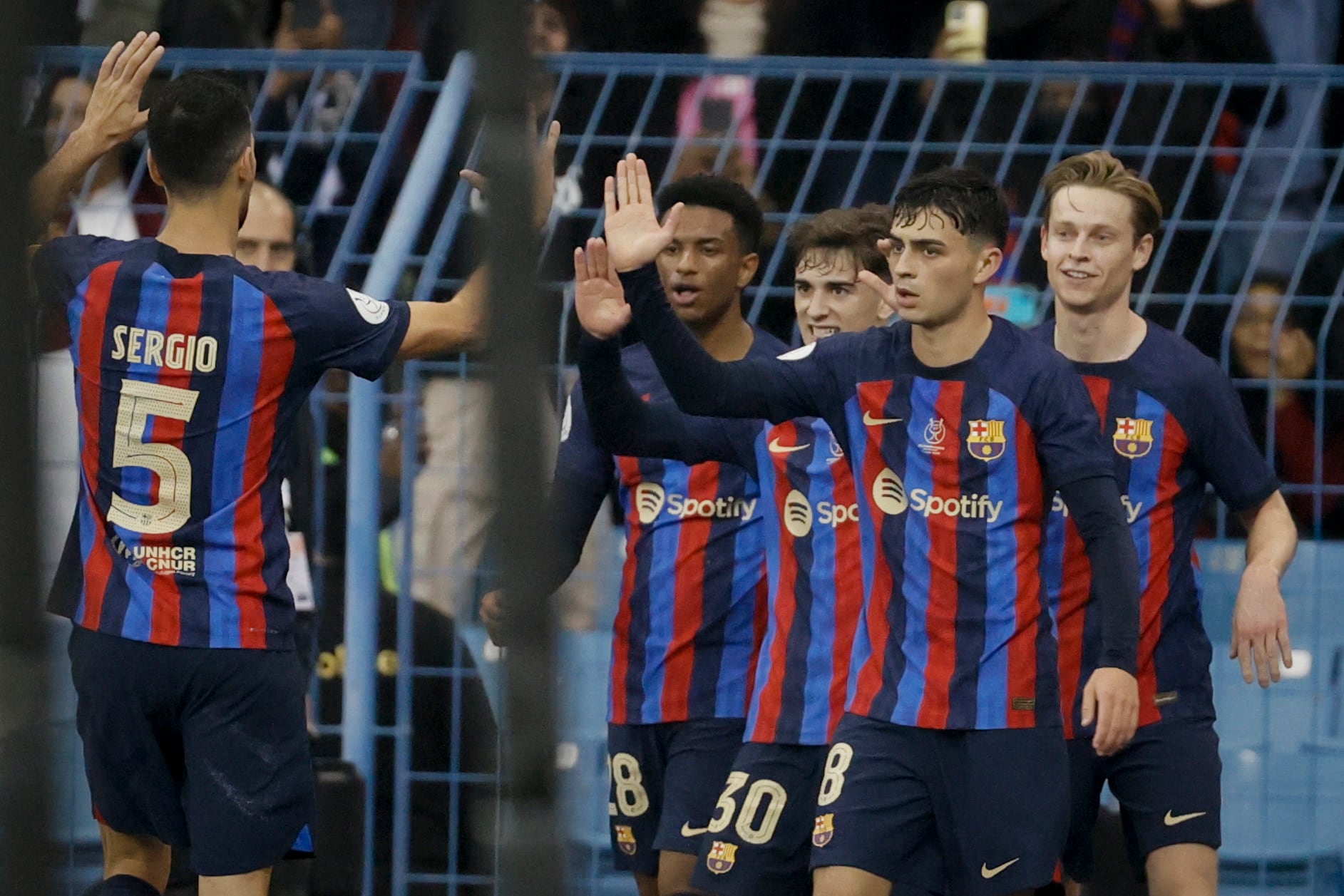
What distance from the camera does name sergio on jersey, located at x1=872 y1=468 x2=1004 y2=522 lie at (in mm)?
3971

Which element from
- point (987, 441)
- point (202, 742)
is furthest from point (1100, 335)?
point (202, 742)

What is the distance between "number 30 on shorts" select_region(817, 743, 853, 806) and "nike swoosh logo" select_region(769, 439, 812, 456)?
1.99 feet

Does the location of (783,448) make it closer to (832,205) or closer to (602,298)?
(602,298)

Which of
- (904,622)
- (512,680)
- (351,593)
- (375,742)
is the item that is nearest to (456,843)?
(375,742)

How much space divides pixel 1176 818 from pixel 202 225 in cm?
229

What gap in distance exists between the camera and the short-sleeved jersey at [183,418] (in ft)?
12.5

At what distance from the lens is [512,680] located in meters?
1.59

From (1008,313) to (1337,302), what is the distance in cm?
80

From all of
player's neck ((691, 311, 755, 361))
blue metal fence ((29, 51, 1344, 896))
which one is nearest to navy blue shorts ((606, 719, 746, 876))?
blue metal fence ((29, 51, 1344, 896))

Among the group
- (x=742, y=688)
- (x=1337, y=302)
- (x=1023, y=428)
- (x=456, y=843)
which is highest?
(x=1337, y=302)

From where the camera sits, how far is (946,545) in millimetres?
3969

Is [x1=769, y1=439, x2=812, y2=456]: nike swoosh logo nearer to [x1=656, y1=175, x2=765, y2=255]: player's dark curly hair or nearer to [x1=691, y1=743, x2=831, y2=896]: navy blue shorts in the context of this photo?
[x1=691, y1=743, x2=831, y2=896]: navy blue shorts

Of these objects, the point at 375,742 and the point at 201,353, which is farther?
the point at 375,742

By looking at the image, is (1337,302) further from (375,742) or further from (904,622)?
(375,742)
